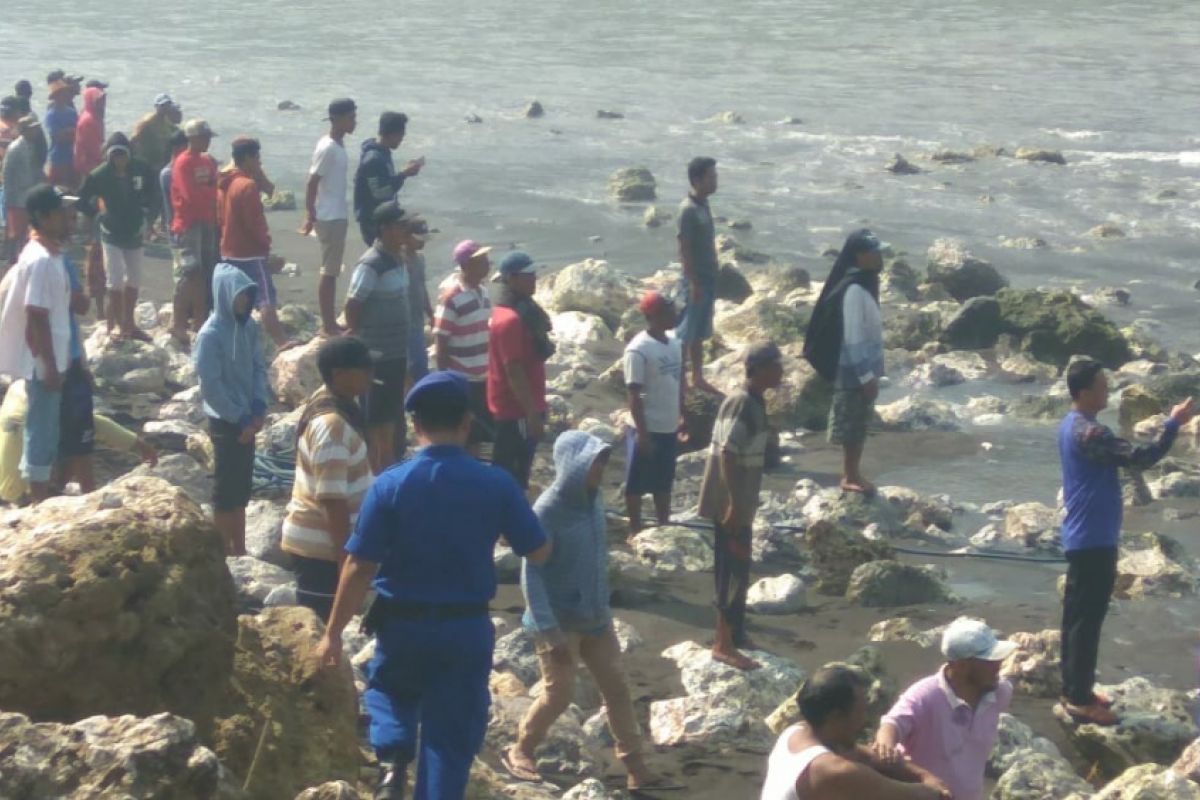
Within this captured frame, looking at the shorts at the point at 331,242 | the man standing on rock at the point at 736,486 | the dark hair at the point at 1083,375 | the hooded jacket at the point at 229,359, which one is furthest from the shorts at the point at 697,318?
the dark hair at the point at 1083,375

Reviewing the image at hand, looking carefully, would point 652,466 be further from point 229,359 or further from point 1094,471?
point 1094,471

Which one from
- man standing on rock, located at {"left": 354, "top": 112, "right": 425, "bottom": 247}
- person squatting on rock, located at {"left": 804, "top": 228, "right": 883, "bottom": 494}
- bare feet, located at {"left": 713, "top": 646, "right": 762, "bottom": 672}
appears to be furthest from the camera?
man standing on rock, located at {"left": 354, "top": 112, "right": 425, "bottom": 247}

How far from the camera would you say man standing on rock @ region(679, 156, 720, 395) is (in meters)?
13.4

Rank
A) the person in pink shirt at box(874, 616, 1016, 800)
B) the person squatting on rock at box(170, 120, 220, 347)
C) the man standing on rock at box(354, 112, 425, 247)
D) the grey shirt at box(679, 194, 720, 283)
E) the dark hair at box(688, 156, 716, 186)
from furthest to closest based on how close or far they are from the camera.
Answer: the person squatting on rock at box(170, 120, 220, 347)
the grey shirt at box(679, 194, 720, 283)
the dark hair at box(688, 156, 716, 186)
the man standing on rock at box(354, 112, 425, 247)
the person in pink shirt at box(874, 616, 1016, 800)

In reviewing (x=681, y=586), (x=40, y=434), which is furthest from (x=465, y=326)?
(x=40, y=434)

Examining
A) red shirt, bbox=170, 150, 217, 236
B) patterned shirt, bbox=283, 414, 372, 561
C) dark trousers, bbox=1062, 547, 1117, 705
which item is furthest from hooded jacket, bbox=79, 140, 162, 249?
dark trousers, bbox=1062, 547, 1117, 705

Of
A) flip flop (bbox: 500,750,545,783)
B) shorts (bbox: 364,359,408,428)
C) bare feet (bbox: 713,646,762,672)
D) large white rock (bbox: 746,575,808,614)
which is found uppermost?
shorts (bbox: 364,359,408,428)

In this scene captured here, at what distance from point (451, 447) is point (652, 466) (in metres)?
5.30

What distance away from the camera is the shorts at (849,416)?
11.8 metres

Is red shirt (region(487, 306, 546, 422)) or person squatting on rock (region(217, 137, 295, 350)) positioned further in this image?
person squatting on rock (region(217, 137, 295, 350))

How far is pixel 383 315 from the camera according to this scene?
10.7 meters

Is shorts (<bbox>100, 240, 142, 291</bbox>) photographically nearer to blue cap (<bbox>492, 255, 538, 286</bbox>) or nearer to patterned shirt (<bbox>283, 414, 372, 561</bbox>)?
blue cap (<bbox>492, 255, 538, 286</bbox>)

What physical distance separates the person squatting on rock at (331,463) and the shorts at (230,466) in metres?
1.96

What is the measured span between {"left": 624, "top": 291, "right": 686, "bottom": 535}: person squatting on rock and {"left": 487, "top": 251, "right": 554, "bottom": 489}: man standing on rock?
63 cm
